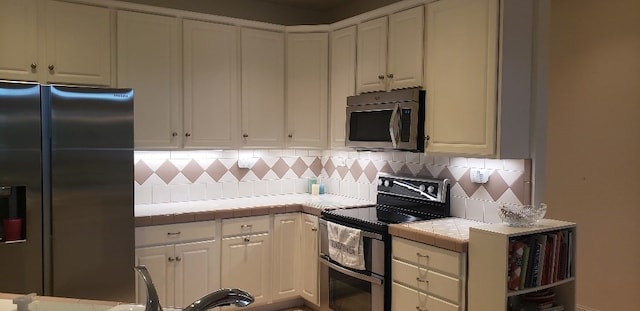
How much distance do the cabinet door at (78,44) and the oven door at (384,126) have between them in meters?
1.80

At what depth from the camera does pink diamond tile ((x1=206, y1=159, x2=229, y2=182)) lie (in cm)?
408

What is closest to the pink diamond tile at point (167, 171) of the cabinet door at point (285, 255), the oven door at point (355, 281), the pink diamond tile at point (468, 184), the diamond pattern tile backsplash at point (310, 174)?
the diamond pattern tile backsplash at point (310, 174)

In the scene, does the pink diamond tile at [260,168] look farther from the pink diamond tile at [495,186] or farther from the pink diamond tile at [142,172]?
the pink diamond tile at [495,186]

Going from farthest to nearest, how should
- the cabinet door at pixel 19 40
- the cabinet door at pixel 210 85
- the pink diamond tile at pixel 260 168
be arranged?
the pink diamond tile at pixel 260 168
the cabinet door at pixel 210 85
the cabinet door at pixel 19 40

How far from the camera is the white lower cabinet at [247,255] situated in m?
3.57

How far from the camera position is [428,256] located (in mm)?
2738

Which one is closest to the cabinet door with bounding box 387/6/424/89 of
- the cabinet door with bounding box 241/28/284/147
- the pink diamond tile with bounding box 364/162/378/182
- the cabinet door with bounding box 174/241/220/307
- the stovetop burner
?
the stovetop burner

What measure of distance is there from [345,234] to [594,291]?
2.32 meters

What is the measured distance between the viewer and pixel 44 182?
9.13 ft

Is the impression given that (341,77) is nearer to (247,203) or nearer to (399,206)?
(399,206)

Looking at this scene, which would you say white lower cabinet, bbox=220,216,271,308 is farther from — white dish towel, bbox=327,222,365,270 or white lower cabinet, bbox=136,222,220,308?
white dish towel, bbox=327,222,365,270

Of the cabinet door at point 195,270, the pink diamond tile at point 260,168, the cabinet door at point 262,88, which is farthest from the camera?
the pink diamond tile at point 260,168

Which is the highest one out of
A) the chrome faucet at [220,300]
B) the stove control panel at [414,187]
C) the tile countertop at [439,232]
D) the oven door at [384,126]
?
the oven door at [384,126]

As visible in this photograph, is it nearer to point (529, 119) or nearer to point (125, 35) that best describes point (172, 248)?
point (125, 35)
